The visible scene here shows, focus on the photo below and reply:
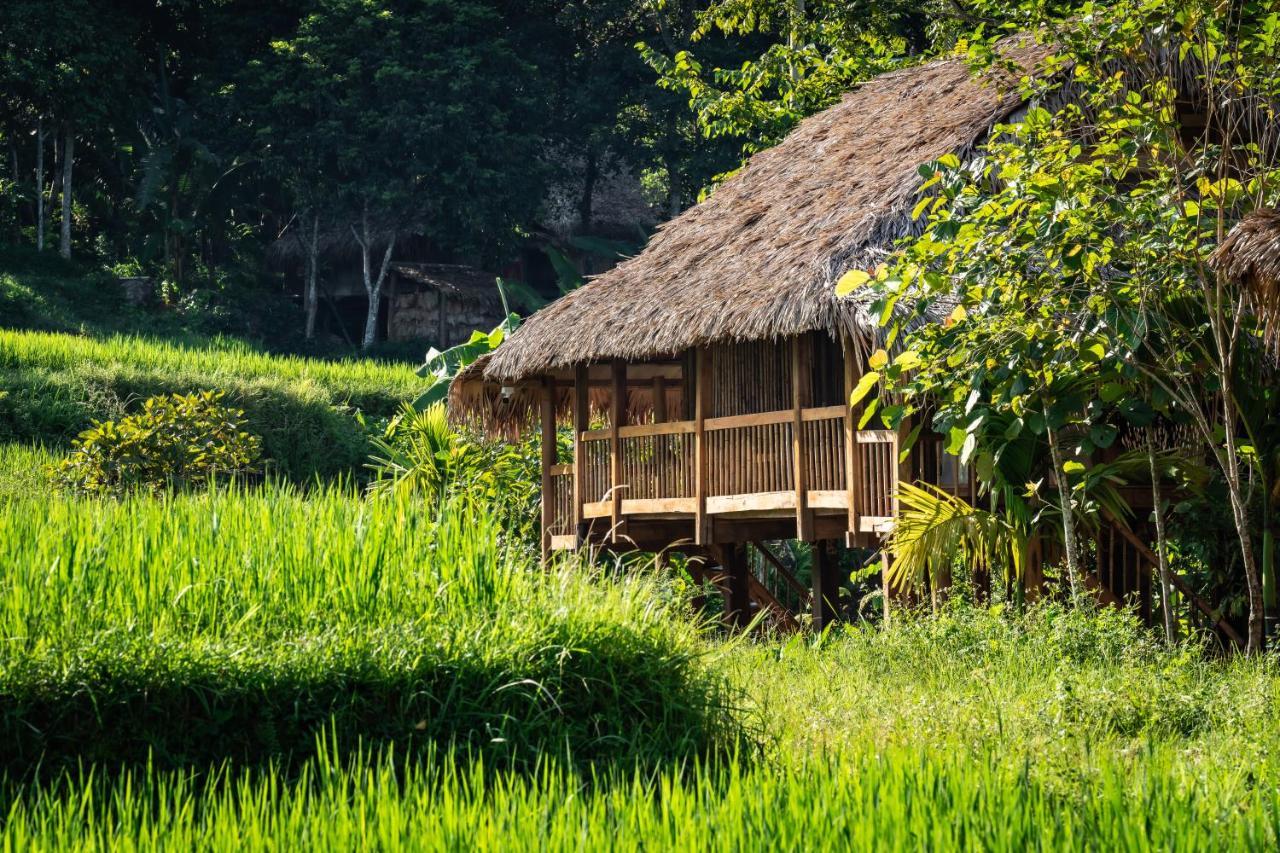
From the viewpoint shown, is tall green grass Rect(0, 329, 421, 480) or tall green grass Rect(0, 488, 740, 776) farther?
tall green grass Rect(0, 329, 421, 480)

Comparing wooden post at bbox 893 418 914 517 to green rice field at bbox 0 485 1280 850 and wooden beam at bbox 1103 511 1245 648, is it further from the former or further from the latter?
green rice field at bbox 0 485 1280 850

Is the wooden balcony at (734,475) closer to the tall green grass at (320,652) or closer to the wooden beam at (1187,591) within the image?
the wooden beam at (1187,591)

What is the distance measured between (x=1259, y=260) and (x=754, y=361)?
4690 mm

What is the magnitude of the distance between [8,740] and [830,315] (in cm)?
496

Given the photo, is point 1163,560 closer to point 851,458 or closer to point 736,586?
point 851,458

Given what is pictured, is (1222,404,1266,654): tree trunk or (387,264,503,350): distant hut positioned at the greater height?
(387,264,503,350): distant hut

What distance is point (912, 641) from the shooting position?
7.88 metres

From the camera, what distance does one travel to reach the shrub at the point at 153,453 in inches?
489

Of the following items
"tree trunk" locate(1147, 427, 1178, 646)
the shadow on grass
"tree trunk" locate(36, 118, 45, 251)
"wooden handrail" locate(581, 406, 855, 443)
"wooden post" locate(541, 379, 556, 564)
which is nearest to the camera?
the shadow on grass

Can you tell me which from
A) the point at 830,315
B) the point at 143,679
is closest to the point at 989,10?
the point at 830,315

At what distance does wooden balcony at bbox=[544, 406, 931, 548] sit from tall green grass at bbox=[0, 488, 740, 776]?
94.0 inches

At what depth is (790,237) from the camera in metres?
9.91

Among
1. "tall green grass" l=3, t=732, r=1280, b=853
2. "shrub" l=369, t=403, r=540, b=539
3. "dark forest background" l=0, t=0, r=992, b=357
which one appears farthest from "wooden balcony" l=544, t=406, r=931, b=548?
"dark forest background" l=0, t=0, r=992, b=357

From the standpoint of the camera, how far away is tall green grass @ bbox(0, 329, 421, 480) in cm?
1620
